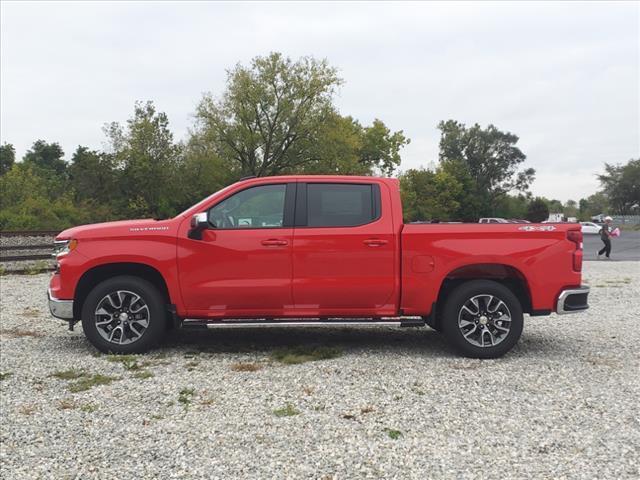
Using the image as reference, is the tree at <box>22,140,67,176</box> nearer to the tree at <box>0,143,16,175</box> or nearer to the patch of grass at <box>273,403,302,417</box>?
the tree at <box>0,143,16,175</box>

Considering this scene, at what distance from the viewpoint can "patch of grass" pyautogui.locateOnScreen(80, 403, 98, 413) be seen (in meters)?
4.47

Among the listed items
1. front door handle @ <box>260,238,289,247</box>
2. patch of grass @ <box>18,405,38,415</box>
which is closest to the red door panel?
front door handle @ <box>260,238,289,247</box>

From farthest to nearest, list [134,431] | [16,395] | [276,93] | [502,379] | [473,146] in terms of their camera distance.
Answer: [473,146] < [276,93] < [502,379] < [16,395] < [134,431]

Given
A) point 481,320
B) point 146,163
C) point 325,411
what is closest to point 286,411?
point 325,411

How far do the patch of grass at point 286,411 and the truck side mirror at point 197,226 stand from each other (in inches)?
86.9

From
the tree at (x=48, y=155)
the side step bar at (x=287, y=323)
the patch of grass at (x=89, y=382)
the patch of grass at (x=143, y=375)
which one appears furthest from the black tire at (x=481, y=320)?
the tree at (x=48, y=155)

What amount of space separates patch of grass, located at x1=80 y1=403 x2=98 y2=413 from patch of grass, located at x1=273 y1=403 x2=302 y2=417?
1.44 meters

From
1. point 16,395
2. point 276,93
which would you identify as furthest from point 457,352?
point 276,93

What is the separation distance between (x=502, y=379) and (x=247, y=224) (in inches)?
117

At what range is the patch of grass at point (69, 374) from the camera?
17.6 ft

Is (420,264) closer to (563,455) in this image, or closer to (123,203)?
(563,455)

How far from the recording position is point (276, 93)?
44.9 m

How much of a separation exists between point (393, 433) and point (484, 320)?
2334mm

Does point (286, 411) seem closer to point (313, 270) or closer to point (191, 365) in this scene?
point (191, 365)
